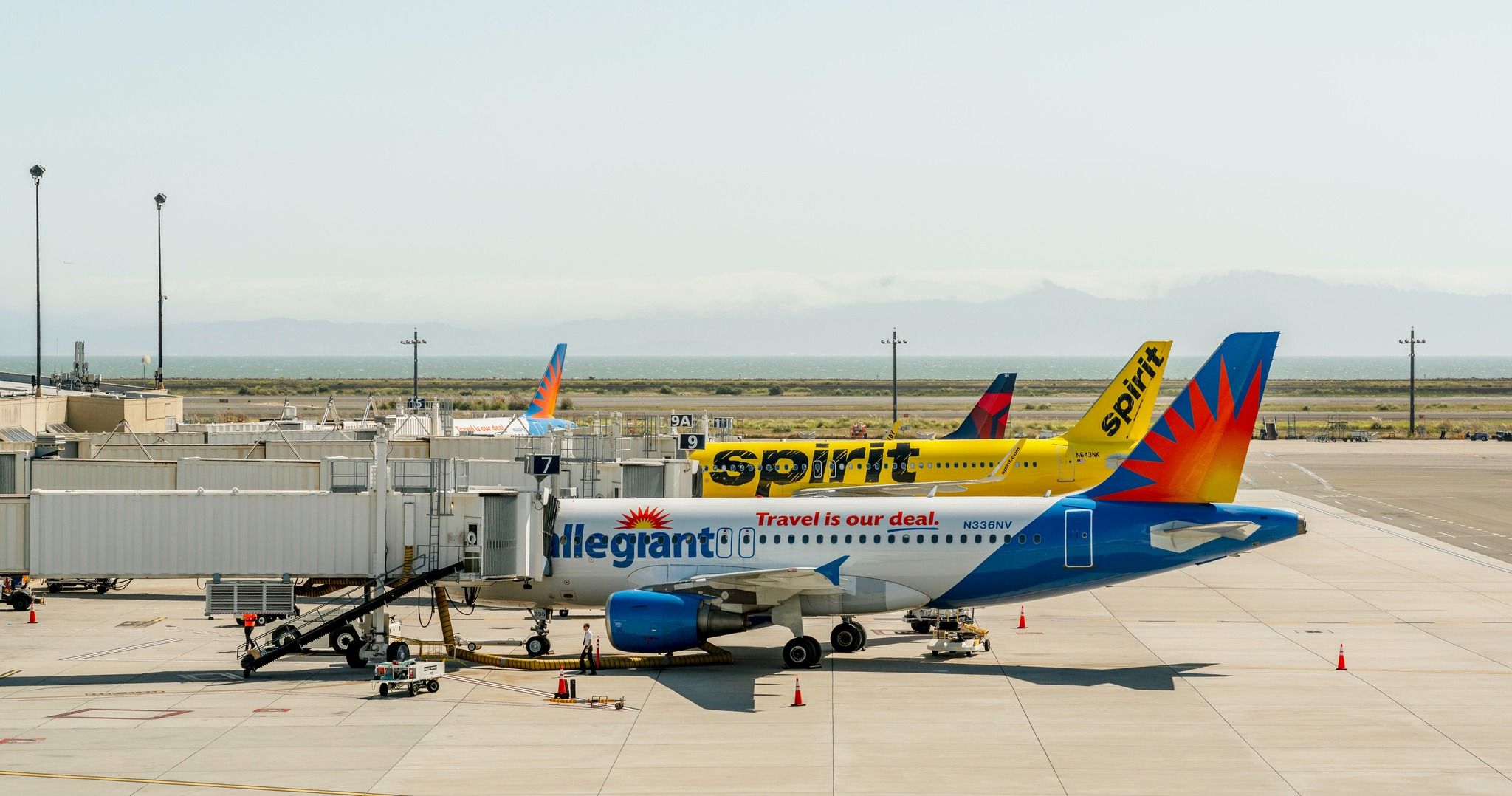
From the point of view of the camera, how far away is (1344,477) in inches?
3332

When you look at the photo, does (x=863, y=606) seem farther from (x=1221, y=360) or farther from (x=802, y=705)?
(x=1221, y=360)

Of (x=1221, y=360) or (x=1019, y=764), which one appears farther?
(x=1221, y=360)

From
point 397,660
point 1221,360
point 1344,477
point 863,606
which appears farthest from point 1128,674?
point 1344,477

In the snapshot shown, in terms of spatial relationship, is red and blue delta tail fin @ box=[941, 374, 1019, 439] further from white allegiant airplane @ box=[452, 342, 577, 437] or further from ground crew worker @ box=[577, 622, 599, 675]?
ground crew worker @ box=[577, 622, 599, 675]

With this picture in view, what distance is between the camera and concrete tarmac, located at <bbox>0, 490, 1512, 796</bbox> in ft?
73.7

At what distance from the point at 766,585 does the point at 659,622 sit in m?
2.53

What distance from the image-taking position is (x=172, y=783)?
2209 centimetres

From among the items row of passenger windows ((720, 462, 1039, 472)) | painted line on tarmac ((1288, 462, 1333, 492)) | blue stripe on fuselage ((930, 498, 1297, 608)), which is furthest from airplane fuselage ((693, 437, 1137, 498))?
painted line on tarmac ((1288, 462, 1333, 492))

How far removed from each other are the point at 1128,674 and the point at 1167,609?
9.94 metres

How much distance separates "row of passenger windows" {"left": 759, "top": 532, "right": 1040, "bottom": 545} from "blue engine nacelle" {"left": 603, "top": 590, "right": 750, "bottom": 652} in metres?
2.60

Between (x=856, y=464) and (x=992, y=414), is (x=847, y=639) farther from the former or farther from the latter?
(x=992, y=414)

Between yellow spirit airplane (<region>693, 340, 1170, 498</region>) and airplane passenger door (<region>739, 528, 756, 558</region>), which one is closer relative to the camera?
airplane passenger door (<region>739, 528, 756, 558</region>)

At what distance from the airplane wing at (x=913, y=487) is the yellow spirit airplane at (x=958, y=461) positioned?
1.6 inches

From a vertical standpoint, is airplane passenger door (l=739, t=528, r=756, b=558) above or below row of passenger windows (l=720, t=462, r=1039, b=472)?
below
